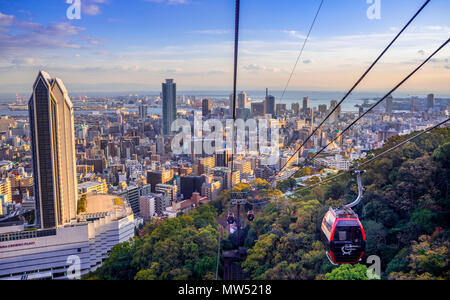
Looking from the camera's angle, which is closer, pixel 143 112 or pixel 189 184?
pixel 189 184

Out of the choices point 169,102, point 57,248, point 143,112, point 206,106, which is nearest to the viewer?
point 57,248

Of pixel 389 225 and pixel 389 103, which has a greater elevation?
pixel 389 103

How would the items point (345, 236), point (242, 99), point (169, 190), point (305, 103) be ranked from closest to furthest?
point (345, 236)
point (242, 99)
point (169, 190)
point (305, 103)

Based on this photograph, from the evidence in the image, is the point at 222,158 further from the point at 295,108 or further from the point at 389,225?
the point at 389,225

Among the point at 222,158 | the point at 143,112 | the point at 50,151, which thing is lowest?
the point at 222,158

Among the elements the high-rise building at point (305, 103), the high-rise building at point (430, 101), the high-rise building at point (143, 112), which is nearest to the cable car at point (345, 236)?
the high-rise building at point (430, 101)

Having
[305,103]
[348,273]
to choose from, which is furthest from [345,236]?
[305,103]

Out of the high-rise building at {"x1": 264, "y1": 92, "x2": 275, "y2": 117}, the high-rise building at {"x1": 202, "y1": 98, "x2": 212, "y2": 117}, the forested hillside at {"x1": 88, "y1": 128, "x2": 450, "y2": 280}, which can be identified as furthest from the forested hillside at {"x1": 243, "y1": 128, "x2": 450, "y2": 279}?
the high-rise building at {"x1": 202, "y1": 98, "x2": 212, "y2": 117}

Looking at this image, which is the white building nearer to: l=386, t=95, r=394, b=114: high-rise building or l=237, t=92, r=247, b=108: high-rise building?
l=237, t=92, r=247, b=108: high-rise building
